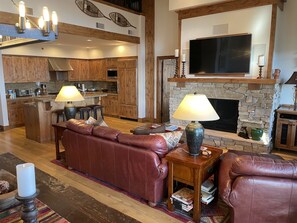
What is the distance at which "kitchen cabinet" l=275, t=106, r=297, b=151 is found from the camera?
4629mm

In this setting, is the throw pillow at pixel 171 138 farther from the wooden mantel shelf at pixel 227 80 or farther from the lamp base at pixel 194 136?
the wooden mantel shelf at pixel 227 80

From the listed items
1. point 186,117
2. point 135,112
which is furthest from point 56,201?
point 135,112

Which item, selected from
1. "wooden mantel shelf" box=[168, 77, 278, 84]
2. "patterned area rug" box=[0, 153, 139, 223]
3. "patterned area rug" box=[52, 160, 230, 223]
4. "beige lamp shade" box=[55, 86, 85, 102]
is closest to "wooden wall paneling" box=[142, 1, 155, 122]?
"wooden mantel shelf" box=[168, 77, 278, 84]

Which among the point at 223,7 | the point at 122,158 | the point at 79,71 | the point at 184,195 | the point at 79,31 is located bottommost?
the point at 184,195

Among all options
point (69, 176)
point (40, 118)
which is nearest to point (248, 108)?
point (69, 176)

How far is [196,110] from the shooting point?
2.46 metres

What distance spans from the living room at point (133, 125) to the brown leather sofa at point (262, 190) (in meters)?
0.85

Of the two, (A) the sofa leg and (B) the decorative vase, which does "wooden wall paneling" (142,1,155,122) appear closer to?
(B) the decorative vase

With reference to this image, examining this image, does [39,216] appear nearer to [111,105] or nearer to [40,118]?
[40,118]

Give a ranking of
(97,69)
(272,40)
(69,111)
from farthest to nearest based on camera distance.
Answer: (97,69) < (272,40) < (69,111)

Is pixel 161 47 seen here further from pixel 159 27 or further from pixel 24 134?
pixel 24 134

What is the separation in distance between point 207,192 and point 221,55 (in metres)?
3.62

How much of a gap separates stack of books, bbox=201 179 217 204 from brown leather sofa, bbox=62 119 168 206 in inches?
18.9

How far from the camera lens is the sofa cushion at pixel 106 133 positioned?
3.00 metres
